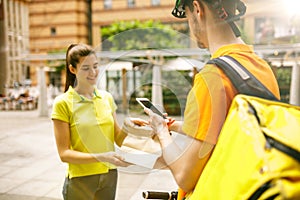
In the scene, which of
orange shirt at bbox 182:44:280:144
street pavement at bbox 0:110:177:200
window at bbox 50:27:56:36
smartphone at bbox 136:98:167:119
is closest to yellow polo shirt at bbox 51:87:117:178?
street pavement at bbox 0:110:177:200

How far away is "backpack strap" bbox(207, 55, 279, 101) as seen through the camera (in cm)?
55

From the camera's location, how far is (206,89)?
0.56 m

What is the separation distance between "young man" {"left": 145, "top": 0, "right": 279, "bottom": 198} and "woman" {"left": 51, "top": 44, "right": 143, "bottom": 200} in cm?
33

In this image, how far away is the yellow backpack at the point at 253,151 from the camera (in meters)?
0.41

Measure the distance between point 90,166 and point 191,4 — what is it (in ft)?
1.96

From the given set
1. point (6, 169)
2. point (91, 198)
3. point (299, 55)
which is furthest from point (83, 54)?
point (299, 55)

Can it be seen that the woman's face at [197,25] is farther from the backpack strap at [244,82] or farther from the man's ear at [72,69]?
the man's ear at [72,69]

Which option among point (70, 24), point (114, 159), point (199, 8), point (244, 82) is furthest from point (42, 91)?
point (244, 82)

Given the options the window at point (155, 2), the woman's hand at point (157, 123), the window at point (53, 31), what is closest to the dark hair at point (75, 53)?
the woman's hand at point (157, 123)

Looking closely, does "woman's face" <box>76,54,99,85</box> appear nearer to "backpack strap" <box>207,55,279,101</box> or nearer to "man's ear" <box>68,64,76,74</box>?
"man's ear" <box>68,64,76,74</box>

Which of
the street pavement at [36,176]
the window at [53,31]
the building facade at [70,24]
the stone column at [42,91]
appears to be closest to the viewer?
the street pavement at [36,176]

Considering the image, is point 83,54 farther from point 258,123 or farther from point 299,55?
point 299,55

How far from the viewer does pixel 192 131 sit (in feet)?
1.89

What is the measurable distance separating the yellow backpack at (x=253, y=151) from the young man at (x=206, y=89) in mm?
26
